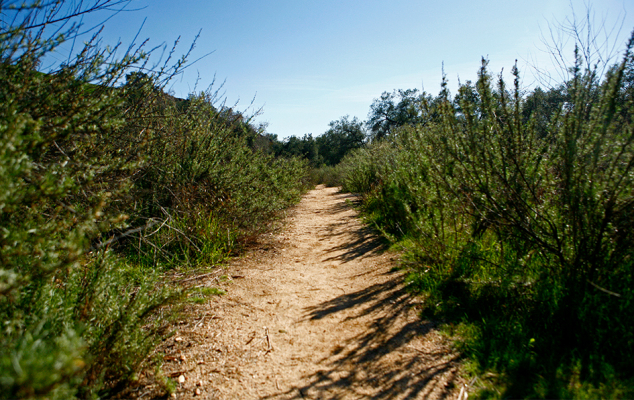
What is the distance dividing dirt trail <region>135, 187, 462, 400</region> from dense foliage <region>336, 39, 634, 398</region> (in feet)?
1.16

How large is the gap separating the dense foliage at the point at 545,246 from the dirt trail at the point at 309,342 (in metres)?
0.35

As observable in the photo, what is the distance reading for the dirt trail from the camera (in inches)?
90.0

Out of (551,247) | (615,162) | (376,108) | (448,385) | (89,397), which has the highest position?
(376,108)

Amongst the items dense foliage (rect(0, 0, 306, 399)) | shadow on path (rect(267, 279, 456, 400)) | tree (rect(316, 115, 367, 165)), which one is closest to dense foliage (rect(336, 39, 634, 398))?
shadow on path (rect(267, 279, 456, 400))

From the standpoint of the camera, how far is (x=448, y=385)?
7.44 feet

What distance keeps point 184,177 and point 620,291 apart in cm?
501

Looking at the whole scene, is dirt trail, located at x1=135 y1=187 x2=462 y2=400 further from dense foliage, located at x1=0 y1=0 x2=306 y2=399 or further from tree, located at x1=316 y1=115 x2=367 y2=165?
tree, located at x1=316 y1=115 x2=367 y2=165

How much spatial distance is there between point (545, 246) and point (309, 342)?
2118 millimetres

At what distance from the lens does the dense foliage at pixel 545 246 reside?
223 cm

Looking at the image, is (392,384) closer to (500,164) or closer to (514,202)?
(514,202)

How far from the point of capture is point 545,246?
2830 mm

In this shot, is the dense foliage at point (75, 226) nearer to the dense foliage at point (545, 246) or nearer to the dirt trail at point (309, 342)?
the dirt trail at point (309, 342)

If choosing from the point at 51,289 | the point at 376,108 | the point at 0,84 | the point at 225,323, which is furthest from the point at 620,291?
the point at 376,108

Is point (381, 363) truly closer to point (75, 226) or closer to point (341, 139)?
point (75, 226)
